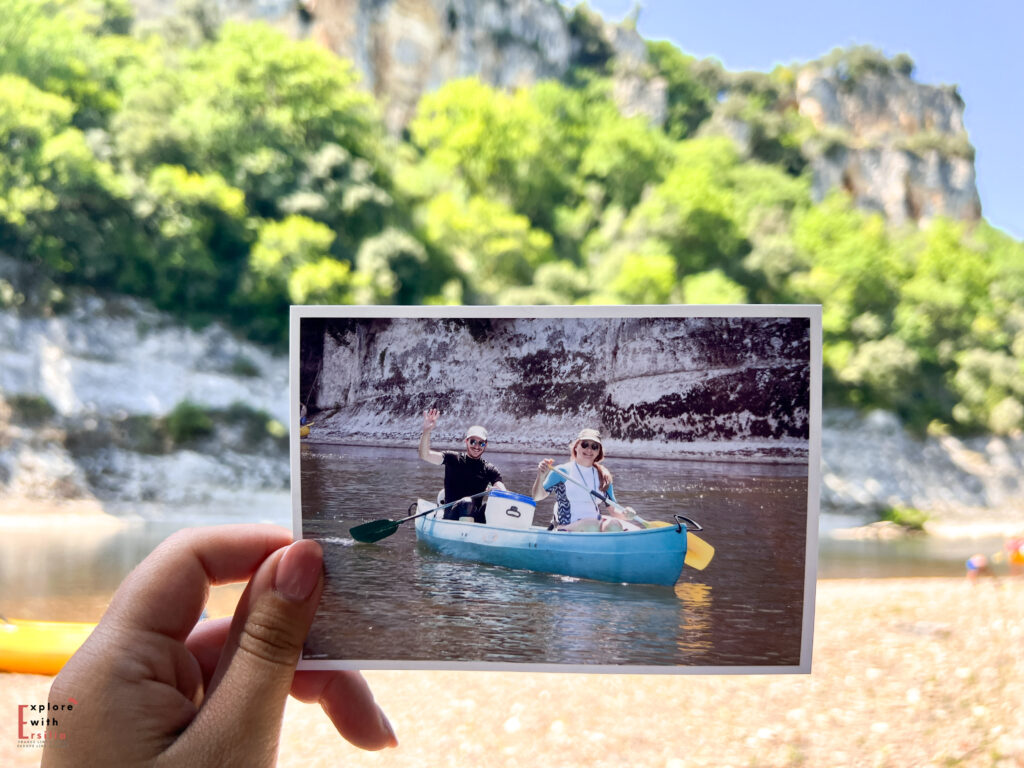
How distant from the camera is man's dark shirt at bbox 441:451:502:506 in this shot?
2.67 ft

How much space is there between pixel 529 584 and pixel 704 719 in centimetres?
204

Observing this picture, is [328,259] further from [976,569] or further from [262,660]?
[262,660]

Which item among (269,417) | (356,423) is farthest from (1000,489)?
(356,423)

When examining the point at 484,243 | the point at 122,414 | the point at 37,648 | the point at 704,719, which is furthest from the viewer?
the point at 484,243

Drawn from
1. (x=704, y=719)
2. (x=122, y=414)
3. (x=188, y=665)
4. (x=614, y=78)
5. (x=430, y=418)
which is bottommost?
(x=704, y=719)

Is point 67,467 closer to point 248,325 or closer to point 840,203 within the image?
point 248,325

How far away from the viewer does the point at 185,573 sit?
0.83 meters

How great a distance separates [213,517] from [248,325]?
133 inches

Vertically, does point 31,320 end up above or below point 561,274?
below

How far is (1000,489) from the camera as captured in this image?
1357 cm

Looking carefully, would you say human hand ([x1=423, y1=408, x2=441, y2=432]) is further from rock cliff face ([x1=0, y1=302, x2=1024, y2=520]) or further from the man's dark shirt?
rock cliff face ([x1=0, y1=302, x2=1024, y2=520])

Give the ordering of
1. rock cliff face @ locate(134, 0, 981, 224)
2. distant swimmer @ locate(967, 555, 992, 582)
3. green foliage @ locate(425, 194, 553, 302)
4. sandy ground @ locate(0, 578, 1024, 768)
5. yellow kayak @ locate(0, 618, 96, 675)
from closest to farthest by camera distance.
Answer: sandy ground @ locate(0, 578, 1024, 768) → yellow kayak @ locate(0, 618, 96, 675) → distant swimmer @ locate(967, 555, 992, 582) → green foliage @ locate(425, 194, 553, 302) → rock cliff face @ locate(134, 0, 981, 224)

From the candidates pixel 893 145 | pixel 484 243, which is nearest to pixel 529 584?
pixel 484 243

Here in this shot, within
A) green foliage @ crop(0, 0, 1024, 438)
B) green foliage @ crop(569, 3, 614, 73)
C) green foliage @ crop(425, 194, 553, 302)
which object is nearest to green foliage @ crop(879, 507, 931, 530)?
green foliage @ crop(0, 0, 1024, 438)
